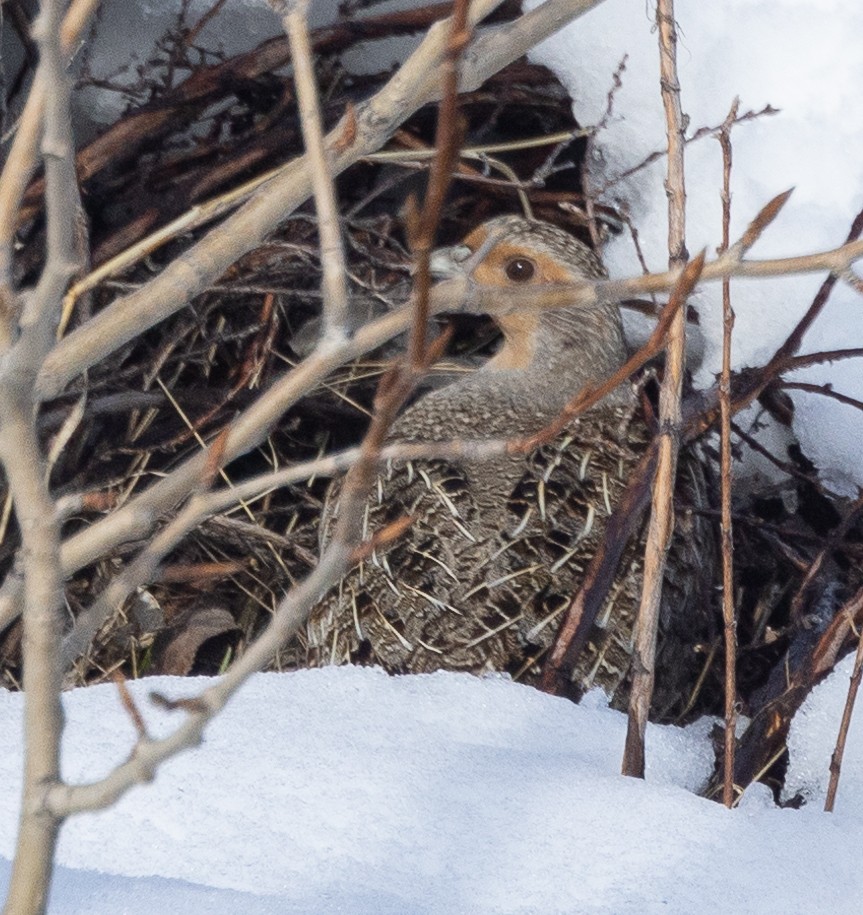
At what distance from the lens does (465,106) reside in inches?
146

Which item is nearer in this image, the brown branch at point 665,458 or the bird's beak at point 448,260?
the brown branch at point 665,458

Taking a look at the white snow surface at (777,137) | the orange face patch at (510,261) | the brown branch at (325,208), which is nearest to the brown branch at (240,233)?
the brown branch at (325,208)

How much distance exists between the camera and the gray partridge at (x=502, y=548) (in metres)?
2.83

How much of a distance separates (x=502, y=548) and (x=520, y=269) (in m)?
1.02

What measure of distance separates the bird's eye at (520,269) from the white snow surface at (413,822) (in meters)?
1.60

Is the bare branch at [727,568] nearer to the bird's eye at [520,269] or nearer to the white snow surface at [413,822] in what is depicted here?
the white snow surface at [413,822]

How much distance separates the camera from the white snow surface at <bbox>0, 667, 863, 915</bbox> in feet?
5.87

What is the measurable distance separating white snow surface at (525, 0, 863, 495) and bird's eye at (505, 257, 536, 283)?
1.41 ft

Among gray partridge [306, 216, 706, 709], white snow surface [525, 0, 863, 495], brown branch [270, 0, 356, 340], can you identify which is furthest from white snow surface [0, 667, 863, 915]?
white snow surface [525, 0, 863, 495]

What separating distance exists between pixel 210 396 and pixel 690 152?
1365mm

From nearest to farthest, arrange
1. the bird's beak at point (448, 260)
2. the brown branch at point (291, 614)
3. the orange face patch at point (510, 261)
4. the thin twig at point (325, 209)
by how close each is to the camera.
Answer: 1. the brown branch at point (291, 614)
2. the thin twig at point (325, 209)
3. the bird's beak at point (448, 260)
4. the orange face patch at point (510, 261)

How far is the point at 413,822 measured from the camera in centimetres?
194

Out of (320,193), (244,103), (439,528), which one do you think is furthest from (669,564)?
(320,193)

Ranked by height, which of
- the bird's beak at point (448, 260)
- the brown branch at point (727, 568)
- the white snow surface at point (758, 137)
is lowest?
the brown branch at point (727, 568)
